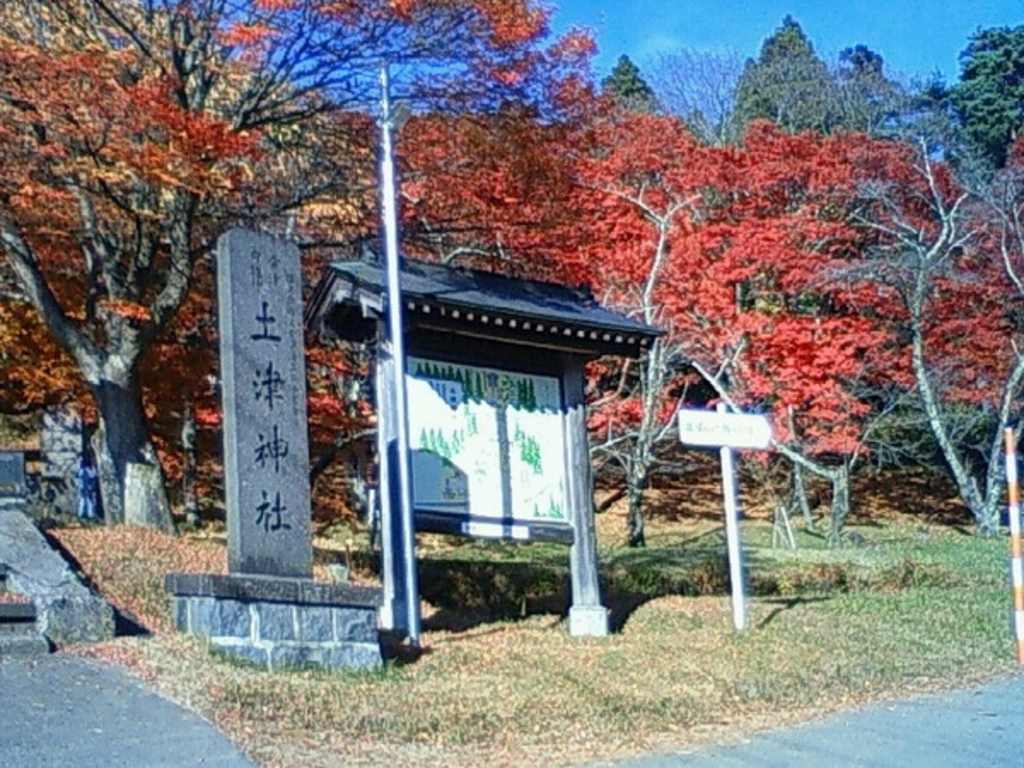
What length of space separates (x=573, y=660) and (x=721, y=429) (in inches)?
111

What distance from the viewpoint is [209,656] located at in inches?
332

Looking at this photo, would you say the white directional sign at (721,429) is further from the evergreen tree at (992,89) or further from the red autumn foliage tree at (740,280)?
the evergreen tree at (992,89)

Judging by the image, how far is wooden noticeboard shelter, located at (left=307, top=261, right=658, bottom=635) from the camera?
11.2m

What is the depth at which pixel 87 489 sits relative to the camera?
20109mm

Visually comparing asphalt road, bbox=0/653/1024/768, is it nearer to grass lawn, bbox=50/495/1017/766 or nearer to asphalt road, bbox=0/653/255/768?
asphalt road, bbox=0/653/255/768

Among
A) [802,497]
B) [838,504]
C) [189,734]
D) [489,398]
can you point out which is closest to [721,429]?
[489,398]

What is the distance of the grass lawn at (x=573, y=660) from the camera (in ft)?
23.7

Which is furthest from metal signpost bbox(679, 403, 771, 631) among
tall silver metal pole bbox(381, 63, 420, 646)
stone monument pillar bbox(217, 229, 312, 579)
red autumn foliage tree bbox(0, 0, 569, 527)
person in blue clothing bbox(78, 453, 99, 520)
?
person in blue clothing bbox(78, 453, 99, 520)

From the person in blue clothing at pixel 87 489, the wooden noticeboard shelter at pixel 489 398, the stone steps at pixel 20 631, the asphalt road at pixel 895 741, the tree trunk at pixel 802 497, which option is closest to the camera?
the asphalt road at pixel 895 741

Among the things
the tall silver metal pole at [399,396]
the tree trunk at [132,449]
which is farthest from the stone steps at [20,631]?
the tree trunk at [132,449]

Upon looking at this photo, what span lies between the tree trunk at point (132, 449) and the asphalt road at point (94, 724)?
723 cm

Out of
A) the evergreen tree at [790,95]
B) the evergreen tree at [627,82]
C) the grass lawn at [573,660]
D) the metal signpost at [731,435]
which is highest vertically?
the evergreen tree at [627,82]

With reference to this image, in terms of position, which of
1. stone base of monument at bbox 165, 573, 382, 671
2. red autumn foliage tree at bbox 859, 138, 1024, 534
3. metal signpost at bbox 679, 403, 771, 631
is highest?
red autumn foliage tree at bbox 859, 138, 1024, 534

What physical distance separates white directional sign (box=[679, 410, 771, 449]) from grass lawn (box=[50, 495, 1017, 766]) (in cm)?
182
